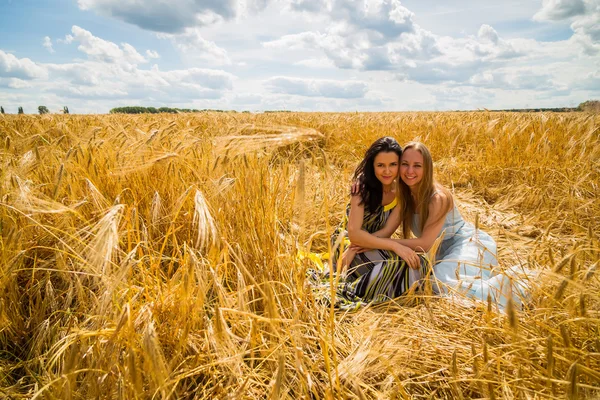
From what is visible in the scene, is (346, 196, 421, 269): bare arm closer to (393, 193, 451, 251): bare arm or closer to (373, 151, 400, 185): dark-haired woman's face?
(393, 193, 451, 251): bare arm

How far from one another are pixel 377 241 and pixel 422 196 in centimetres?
43

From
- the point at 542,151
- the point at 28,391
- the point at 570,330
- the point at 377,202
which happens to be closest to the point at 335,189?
the point at 377,202

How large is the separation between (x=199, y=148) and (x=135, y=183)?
615 millimetres

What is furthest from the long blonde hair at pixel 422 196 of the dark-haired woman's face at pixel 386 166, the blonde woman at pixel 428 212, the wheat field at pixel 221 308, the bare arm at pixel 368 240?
the wheat field at pixel 221 308

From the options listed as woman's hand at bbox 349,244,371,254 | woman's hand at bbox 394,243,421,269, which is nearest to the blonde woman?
woman's hand at bbox 394,243,421,269

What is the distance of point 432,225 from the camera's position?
7.08 ft

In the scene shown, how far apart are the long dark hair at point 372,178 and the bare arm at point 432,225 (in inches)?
13.9

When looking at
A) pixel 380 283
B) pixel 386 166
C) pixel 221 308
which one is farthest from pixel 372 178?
pixel 221 308

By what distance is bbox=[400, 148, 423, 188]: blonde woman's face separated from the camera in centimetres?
213

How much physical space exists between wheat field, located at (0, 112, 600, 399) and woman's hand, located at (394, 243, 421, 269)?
322 mm

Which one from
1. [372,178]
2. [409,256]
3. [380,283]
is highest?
[372,178]

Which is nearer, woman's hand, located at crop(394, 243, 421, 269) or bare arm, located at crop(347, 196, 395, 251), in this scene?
woman's hand, located at crop(394, 243, 421, 269)

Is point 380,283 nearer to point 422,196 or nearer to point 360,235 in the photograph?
point 360,235

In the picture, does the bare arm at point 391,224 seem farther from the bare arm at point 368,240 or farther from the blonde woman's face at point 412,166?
the blonde woman's face at point 412,166
